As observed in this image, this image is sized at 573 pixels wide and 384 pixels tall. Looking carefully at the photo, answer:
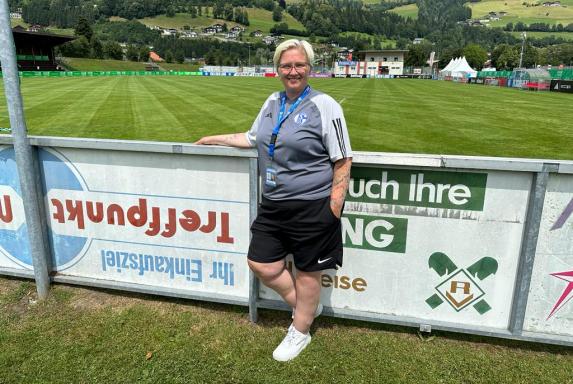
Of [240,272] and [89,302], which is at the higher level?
[240,272]

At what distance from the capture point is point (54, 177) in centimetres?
395

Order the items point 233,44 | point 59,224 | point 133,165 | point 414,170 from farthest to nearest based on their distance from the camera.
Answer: point 233,44
point 59,224
point 133,165
point 414,170

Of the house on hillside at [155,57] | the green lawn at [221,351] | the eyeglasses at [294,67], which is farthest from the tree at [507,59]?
the eyeglasses at [294,67]

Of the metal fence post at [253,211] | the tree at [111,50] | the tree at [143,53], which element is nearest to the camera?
the metal fence post at [253,211]

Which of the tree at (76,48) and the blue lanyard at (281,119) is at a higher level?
the tree at (76,48)

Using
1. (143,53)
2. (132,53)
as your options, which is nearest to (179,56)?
(143,53)

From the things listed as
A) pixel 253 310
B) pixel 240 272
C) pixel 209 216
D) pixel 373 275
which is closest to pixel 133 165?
pixel 209 216

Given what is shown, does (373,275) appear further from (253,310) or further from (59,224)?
(59,224)

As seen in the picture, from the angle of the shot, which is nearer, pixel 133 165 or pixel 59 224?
pixel 133 165

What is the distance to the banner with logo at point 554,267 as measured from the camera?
3021 millimetres

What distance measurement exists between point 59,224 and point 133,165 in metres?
1.00

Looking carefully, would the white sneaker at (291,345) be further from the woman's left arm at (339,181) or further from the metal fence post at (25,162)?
the metal fence post at (25,162)

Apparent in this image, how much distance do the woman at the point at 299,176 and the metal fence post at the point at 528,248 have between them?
1.28m

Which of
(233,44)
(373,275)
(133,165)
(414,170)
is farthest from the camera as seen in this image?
(233,44)
